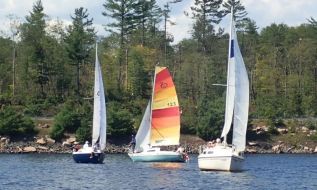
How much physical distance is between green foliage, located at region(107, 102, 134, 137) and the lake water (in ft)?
71.9

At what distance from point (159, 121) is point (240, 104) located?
54.0ft

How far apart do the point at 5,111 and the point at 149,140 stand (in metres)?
29.1

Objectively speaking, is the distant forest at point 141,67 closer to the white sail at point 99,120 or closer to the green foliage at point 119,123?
the green foliage at point 119,123

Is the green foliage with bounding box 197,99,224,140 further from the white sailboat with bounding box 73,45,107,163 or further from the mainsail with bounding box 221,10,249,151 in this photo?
the mainsail with bounding box 221,10,249,151

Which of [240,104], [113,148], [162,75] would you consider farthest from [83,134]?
[240,104]

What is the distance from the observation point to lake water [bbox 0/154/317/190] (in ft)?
154

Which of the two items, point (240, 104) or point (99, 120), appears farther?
point (99, 120)

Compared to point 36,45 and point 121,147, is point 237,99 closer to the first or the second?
point 121,147

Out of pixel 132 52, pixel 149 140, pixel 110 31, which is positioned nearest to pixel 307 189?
pixel 149 140

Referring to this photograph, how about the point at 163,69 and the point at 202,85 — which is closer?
the point at 163,69

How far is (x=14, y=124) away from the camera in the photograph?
3588 inches

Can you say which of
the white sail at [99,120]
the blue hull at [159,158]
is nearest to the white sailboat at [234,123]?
the blue hull at [159,158]

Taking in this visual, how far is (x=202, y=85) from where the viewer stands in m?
116

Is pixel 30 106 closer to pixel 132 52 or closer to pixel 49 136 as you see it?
pixel 49 136
